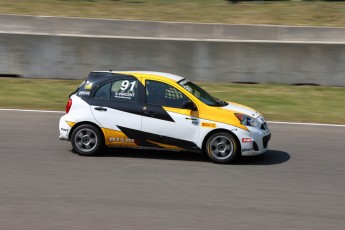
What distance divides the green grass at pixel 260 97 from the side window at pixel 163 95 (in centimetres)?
479

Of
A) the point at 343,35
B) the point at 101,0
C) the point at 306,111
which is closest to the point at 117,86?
the point at 306,111

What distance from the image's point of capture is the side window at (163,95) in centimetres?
1095

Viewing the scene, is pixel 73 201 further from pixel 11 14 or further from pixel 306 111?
pixel 11 14

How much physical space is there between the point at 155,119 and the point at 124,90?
78 centimetres

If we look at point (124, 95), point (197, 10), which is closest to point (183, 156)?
point (124, 95)

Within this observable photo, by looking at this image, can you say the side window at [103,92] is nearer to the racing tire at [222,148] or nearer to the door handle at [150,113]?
the door handle at [150,113]

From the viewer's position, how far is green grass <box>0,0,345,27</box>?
29.7 metres

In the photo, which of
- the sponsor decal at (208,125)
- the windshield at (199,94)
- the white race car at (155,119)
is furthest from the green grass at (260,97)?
the sponsor decal at (208,125)

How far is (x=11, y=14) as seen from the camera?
30281 mm

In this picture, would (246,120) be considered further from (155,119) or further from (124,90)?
(124,90)

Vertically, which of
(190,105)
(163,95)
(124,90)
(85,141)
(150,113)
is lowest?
(85,141)

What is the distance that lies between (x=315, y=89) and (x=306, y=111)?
250 cm

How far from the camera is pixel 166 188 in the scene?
9.37 m

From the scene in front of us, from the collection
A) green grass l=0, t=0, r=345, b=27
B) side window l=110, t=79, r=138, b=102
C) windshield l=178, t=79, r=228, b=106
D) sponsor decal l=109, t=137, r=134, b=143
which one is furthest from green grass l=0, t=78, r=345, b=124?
green grass l=0, t=0, r=345, b=27
